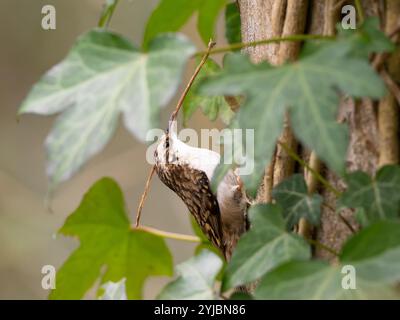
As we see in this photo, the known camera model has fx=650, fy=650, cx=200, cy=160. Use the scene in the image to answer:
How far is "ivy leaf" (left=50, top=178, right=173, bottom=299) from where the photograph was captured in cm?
124

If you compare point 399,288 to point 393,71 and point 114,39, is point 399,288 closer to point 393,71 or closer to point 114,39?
point 393,71

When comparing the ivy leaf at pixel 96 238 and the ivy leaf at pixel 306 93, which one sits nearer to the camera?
the ivy leaf at pixel 306 93

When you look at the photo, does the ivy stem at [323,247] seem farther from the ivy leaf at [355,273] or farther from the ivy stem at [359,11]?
the ivy stem at [359,11]

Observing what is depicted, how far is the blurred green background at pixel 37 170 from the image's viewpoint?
3.66m

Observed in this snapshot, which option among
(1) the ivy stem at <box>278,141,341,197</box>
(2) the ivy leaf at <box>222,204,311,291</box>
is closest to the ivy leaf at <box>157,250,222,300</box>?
(2) the ivy leaf at <box>222,204,311,291</box>

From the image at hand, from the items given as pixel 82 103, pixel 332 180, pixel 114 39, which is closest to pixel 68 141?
pixel 82 103

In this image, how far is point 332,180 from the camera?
39.6 inches

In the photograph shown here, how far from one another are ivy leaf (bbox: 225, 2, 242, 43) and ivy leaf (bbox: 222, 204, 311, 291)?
0.66 metres

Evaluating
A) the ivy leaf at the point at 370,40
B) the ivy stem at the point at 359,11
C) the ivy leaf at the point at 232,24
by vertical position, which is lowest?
the ivy leaf at the point at 370,40

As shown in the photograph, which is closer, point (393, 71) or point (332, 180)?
point (393, 71)

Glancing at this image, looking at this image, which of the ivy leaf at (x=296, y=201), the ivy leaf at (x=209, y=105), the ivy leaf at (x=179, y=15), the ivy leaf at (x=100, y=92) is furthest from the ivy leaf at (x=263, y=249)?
the ivy leaf at (x=209, y=105)

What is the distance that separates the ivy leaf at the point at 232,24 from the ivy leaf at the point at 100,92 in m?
0.68

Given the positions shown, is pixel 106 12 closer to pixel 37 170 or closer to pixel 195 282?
pixel 195 282
